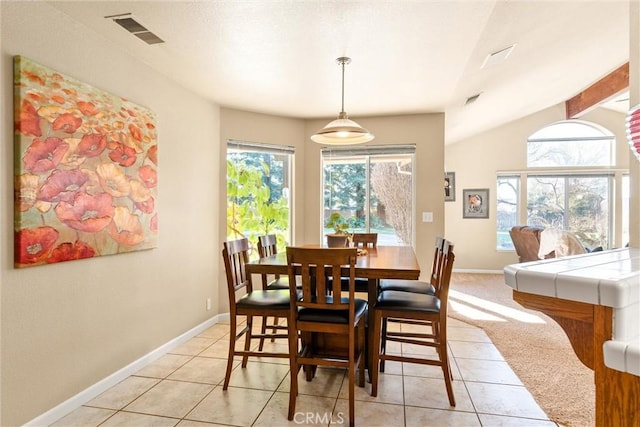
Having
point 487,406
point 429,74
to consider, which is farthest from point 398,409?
point 429,74

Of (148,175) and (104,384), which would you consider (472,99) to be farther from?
(104,384)

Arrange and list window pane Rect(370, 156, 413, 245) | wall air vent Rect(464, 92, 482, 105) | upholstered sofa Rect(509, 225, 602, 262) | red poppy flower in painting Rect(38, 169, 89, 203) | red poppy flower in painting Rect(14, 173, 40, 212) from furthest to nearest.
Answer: upholstered sofa Rect(509, 225, 602, 262) → window pane Rect(370, 156, 413, 245) → wall air vent Rect(464, 92, 482, 105) → red poppy flower in painting Rect(38, 169, 89, 203) → red poppy flower in painting Rect(14, 173, 40, 212)

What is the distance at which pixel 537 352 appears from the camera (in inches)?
123

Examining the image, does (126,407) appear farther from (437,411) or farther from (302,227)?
(302,227)

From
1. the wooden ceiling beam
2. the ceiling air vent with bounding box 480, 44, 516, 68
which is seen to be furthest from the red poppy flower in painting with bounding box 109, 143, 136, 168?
the wooden ceiling beam

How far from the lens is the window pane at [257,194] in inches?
160

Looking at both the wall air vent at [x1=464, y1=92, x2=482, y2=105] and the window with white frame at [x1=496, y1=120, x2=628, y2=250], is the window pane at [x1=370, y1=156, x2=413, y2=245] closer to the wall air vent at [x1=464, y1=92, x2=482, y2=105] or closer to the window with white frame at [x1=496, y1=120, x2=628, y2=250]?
the wall air vent at [x1=464, y1=92, x2=482, y2=105]

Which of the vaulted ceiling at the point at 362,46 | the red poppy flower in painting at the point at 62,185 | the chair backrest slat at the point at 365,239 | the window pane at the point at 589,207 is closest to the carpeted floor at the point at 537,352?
the chair backrest slat at the point at 365,239

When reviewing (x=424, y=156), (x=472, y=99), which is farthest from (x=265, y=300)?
(x=472, y=99)

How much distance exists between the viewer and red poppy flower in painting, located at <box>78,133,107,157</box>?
7.11 feet

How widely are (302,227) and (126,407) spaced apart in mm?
2829

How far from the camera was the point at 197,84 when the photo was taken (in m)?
3.25

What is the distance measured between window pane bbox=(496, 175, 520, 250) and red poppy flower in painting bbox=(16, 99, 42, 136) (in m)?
7.44

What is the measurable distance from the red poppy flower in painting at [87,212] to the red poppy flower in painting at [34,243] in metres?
0.11
